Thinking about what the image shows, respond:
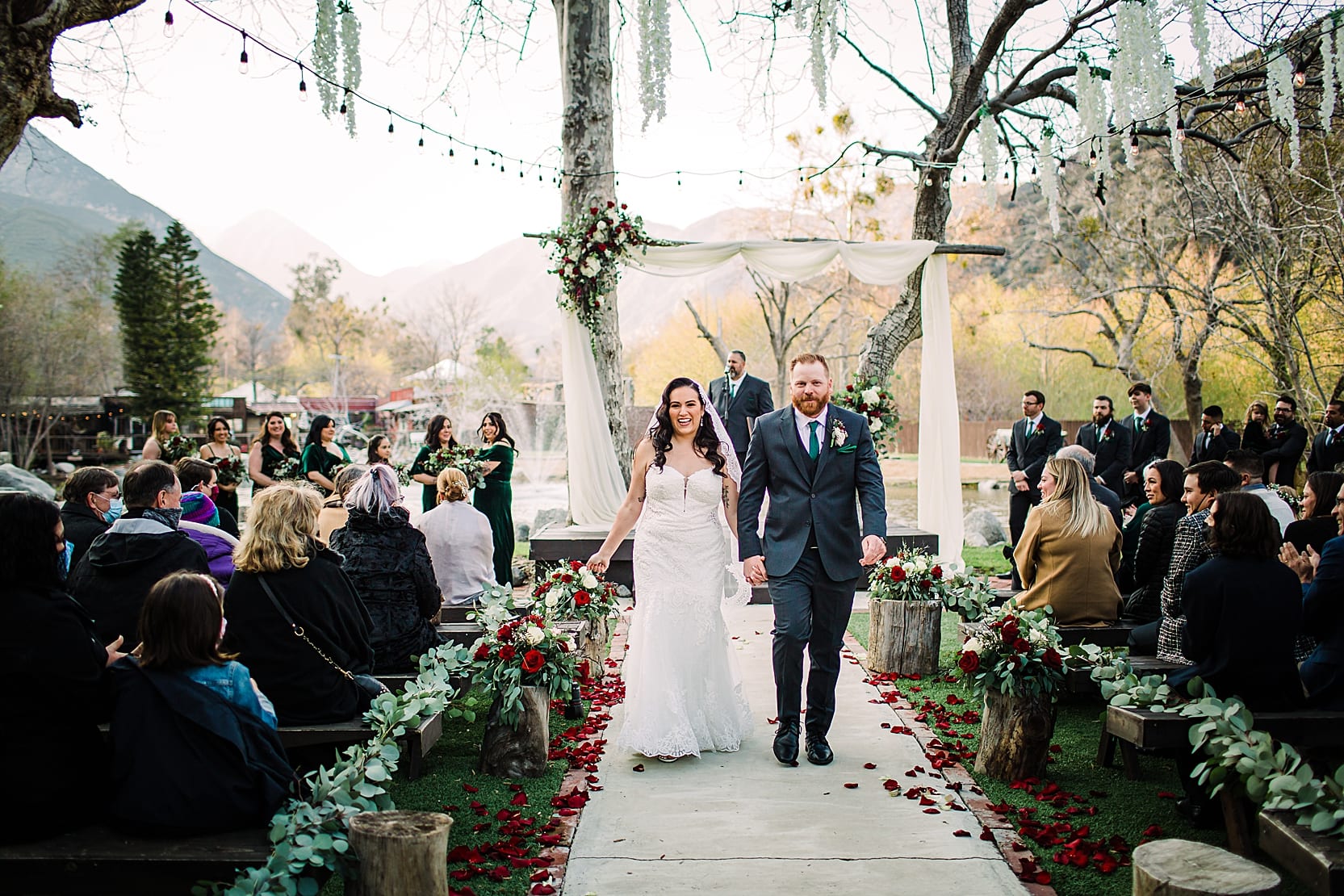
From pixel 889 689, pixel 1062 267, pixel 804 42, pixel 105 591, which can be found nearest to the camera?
pixel 105 591

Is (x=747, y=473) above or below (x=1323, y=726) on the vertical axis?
above

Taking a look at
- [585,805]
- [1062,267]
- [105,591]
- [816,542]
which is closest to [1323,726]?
[816,542]

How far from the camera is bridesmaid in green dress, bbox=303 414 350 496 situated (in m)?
9.38

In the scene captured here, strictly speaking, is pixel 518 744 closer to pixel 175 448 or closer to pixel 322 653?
pixel 322 653

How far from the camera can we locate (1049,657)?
4559mm

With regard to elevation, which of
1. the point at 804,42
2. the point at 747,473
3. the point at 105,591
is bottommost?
the point at 105,591

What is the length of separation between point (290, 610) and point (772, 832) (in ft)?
7.16

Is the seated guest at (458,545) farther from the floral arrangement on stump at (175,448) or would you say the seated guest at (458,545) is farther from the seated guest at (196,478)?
the floral arrangement on stump at (175,448)

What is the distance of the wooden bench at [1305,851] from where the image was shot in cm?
263

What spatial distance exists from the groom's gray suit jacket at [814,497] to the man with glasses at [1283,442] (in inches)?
325

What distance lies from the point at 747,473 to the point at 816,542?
502mm

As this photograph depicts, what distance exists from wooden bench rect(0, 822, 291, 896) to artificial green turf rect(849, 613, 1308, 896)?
265cm

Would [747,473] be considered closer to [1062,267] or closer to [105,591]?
[105,591]

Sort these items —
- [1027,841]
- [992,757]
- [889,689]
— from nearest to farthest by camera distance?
1. [1027,841]
2. [992,757]
3. [889,689]
